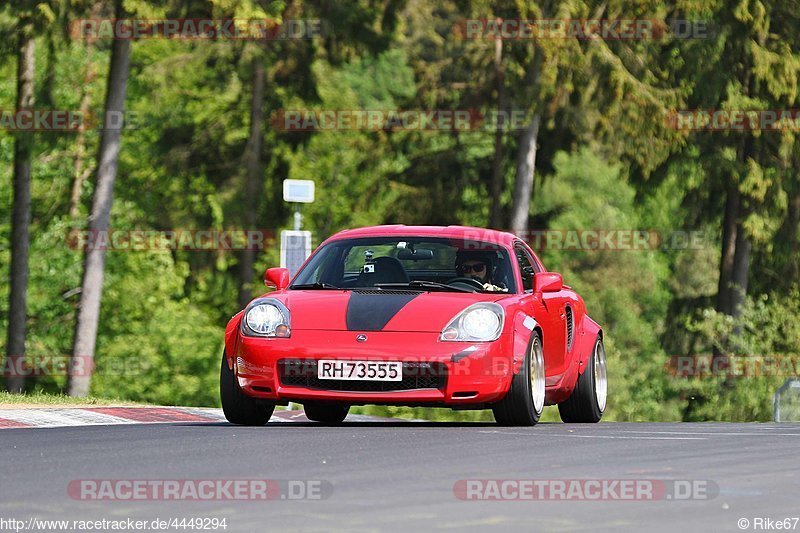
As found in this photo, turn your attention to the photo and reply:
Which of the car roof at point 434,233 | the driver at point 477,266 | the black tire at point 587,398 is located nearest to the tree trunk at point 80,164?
the black tire at point 587,398

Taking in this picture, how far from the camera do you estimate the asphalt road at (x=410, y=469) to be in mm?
7582

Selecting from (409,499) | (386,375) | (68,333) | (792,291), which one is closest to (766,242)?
(792,291)

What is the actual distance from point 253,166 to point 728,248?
42.9 feet

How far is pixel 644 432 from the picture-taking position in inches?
524

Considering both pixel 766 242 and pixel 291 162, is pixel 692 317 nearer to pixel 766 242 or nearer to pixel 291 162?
pixel 766 242

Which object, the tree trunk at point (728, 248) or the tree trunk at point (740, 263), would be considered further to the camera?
the tree trunk at point (728, 248)

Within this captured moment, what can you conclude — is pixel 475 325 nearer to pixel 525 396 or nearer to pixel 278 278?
pixel 525 396

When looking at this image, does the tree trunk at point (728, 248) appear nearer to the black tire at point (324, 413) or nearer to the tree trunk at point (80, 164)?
the tree trunk at point (80, 164)

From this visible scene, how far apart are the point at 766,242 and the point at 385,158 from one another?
9.29 m

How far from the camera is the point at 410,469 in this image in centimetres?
947

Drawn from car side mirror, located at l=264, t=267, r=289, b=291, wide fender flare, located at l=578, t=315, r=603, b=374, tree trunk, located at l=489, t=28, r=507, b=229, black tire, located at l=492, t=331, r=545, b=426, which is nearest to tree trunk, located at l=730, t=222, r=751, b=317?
tree trunk, located at l=489, t=28, r=507, b=229

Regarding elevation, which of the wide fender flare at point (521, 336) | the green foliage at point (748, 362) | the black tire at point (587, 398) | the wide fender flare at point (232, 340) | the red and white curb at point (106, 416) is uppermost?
the wide fender flare at point (521, 336)

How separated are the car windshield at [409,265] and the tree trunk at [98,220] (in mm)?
17451

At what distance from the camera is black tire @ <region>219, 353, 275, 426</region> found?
1344cm
